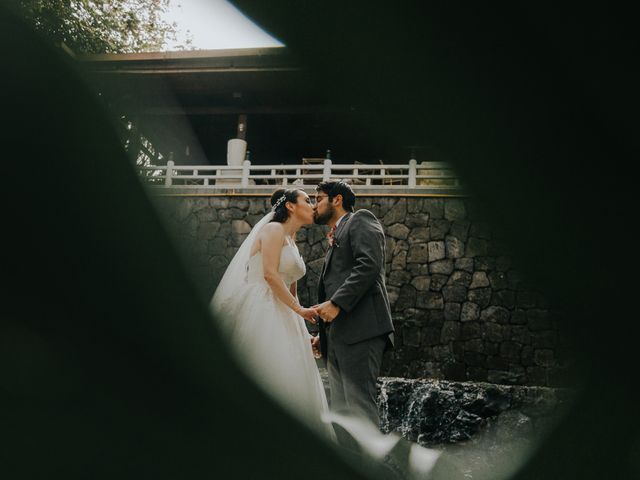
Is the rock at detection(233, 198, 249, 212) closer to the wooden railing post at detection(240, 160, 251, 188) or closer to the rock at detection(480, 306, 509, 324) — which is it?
the wooden railing post at detection(240, 160, 251, 188)

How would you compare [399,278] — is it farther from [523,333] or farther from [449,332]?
[523,333]

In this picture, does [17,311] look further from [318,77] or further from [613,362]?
[613,362]

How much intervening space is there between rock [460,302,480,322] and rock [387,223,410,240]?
4.79 ft

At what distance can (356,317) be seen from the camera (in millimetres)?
2863

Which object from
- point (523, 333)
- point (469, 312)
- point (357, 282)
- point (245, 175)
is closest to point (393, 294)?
point (469, 312)

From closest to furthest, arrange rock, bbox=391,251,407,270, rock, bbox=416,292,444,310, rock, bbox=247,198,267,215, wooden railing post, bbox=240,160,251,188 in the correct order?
rock, bbox=416,292,444,310, rock, bbox=391,251,407,270, rock, bbox=247,198,267,215, wooden railing post, bbox=240,160,251,188

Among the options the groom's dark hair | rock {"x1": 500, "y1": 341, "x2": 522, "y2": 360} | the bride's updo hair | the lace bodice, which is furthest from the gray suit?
rock {"x1": 500, "y1": 341, "x2": 522, "y2": 360}

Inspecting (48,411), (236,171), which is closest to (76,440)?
(48,411)

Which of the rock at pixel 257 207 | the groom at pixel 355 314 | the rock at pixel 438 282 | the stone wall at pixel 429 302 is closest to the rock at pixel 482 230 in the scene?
the groom at pixel 355 314

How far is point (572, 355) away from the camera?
1.12 ft

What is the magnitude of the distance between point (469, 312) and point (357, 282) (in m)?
5.84

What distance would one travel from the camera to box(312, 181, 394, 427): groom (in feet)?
9.07

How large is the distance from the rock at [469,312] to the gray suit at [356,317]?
552 cm

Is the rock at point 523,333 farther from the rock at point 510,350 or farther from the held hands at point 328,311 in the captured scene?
the rock at point 510,350
